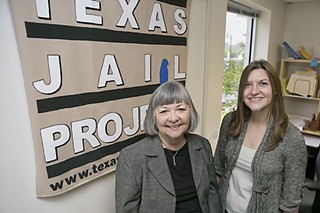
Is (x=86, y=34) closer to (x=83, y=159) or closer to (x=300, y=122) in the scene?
(x=83, y=159)

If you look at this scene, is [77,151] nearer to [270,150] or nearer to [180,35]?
[270,150]

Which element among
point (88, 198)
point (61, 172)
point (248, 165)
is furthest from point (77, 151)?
point (248, 165)

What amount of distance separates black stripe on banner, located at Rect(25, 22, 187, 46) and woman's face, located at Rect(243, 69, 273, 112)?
1.95ft

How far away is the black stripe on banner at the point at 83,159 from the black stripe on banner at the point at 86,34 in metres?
0.53

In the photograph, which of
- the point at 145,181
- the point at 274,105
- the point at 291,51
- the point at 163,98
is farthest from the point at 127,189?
the point at 291,51

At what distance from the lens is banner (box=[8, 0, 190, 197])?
2.98 feet

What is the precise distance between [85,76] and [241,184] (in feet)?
3.12

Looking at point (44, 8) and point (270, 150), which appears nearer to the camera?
point (44, 8)

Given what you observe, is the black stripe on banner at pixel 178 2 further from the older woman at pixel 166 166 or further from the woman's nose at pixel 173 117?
the woman's nose at pixel 173 117

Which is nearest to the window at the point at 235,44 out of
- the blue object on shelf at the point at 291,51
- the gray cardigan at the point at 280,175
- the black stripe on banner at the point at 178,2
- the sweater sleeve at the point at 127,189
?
the blue object on shelf at the point at 291,51

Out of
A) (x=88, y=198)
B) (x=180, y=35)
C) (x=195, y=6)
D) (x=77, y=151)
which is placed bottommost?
(x=88, y=198)

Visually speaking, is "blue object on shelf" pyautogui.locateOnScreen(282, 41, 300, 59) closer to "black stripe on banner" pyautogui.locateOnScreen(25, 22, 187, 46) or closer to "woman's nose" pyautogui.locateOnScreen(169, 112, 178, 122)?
"black stripe on banner" pyautogui.locateOnScreen(25, 22, 187, 46)

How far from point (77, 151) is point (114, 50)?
52cm

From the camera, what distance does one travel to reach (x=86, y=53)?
1066 mm
